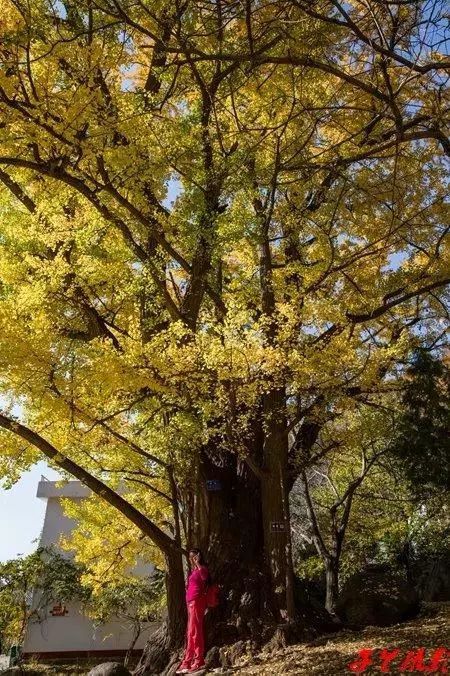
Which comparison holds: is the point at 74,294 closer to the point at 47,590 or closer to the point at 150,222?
the point at 150,222

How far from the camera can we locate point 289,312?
17.6 feet

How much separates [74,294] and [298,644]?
4.53 m

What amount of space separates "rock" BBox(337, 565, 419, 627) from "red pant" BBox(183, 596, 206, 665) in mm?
2731

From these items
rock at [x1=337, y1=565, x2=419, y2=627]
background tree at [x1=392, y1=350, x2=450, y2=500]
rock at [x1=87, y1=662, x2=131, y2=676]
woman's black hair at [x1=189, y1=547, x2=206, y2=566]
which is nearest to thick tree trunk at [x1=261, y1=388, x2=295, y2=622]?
woman's black hair at [x1=189, y1=547, x2=206, y2=566]

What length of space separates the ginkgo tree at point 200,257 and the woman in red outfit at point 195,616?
1.44ft

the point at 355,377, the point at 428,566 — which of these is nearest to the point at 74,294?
the point at 355,377

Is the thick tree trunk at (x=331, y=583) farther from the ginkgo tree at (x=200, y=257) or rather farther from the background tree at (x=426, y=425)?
the ginkgo tree at (x=200, y=257)

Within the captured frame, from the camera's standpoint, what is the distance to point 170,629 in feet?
21.4

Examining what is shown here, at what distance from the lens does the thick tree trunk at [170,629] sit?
6332 millimetres

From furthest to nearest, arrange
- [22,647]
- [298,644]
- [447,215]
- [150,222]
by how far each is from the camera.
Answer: [22,647] < [447,215] < [150,222] < [298,644]

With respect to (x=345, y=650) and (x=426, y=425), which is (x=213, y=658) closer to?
(x=345, y=650)

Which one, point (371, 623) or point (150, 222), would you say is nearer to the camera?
point (150, 222)

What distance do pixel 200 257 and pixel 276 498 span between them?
9.73 ft

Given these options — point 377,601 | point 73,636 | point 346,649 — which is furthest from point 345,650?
point 73,636
